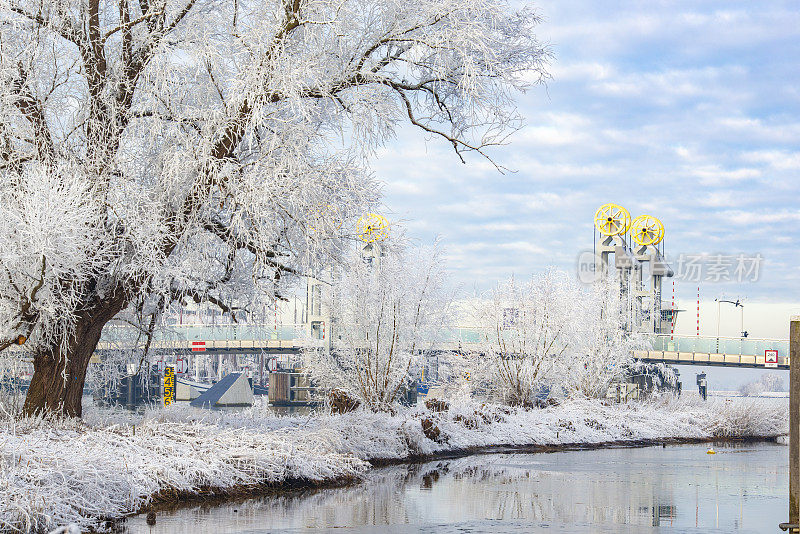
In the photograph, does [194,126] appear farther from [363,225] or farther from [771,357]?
[771,357]

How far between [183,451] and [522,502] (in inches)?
201

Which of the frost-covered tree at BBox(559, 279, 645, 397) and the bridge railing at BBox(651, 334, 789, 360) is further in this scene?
the bridge railing at BBox(651, 334, 789, 360)

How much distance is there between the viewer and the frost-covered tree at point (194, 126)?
14102mm

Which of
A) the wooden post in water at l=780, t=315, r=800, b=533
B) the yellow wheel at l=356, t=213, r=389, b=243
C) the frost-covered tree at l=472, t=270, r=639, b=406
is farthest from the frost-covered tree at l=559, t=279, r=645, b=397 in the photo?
the wooden post in water at l=780, t=315, r=800, b=533

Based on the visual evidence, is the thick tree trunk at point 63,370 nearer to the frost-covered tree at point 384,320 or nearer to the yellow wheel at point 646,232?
the frost-covered tree at point 384,320

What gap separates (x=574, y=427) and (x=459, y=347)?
23.6ft

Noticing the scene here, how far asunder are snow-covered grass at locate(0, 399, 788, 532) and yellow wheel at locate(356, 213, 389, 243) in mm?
3626

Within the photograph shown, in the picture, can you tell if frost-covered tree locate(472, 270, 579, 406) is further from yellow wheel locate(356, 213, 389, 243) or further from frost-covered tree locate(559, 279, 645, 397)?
yellow wheel locate(356, 213, 389, 243)

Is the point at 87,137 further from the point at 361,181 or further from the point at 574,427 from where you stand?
the point at 574,427

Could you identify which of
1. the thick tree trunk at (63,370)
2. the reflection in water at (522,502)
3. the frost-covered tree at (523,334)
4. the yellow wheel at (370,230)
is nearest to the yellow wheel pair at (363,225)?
the yellow wheel at (370,230)

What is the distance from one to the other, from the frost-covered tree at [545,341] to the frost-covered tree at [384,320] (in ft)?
11.9

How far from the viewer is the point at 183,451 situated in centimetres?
1362

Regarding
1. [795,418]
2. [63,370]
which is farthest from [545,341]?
[795,418]

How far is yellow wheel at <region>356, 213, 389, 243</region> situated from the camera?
15907 millimetres
